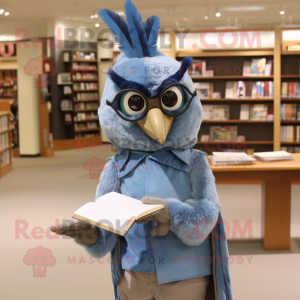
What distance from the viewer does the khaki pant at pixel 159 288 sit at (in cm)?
130

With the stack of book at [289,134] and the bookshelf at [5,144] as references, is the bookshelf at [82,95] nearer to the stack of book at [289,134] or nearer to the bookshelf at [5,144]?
the bookshelf at [5,144]

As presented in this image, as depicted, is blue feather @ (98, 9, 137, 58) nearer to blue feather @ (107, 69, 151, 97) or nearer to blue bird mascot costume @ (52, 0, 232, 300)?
blue bird mascot costume @ (52, 0, 232, 300)

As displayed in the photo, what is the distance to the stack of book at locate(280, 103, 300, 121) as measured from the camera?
6.25 metres

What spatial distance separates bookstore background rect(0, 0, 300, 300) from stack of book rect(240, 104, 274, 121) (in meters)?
0.02

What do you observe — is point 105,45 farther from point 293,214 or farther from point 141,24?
point 141,24

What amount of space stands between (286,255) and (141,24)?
2.48 meters

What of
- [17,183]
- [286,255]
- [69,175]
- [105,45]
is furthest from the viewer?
[105,45]

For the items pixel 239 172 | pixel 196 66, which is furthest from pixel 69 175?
pixel 239 172

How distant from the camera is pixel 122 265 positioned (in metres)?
1.35

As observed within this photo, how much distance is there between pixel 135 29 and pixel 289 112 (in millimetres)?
5436

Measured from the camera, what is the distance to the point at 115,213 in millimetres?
1099

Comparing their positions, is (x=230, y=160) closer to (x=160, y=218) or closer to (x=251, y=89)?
(x=160, y=218)

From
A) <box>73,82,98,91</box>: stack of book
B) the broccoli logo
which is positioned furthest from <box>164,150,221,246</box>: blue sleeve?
<box>73,82,98,91</box>: stack of book

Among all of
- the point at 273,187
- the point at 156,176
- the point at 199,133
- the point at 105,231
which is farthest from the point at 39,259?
the point at 199,133
